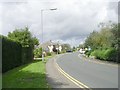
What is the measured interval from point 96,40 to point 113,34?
124 ft

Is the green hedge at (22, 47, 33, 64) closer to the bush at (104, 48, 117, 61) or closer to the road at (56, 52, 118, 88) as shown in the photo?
the road at (56, 52, 118, 88)

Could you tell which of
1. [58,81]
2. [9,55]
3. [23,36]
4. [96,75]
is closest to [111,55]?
[23,36]

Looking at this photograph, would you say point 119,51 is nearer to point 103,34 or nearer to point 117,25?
point 117,25

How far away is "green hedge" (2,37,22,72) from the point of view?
94.6 ft

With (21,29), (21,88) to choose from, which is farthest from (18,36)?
(21,88)

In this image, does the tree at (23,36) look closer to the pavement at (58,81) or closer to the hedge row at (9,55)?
the hedge row at (9,55)

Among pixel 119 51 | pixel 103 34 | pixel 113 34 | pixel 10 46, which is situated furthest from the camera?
pixel 103 34

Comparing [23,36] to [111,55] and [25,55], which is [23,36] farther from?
[111,55]

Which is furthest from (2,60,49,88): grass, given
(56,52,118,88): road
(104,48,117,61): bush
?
(104,48,117,61): bush

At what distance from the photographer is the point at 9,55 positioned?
31.6 meters

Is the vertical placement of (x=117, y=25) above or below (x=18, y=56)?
above

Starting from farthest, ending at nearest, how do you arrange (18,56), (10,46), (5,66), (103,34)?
(103,34) < (18,56) < (10,46) < (5,66)

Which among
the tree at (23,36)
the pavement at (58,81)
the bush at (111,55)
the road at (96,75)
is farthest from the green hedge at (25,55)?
the pavement at (58,81)

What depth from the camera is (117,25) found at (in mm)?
48250
